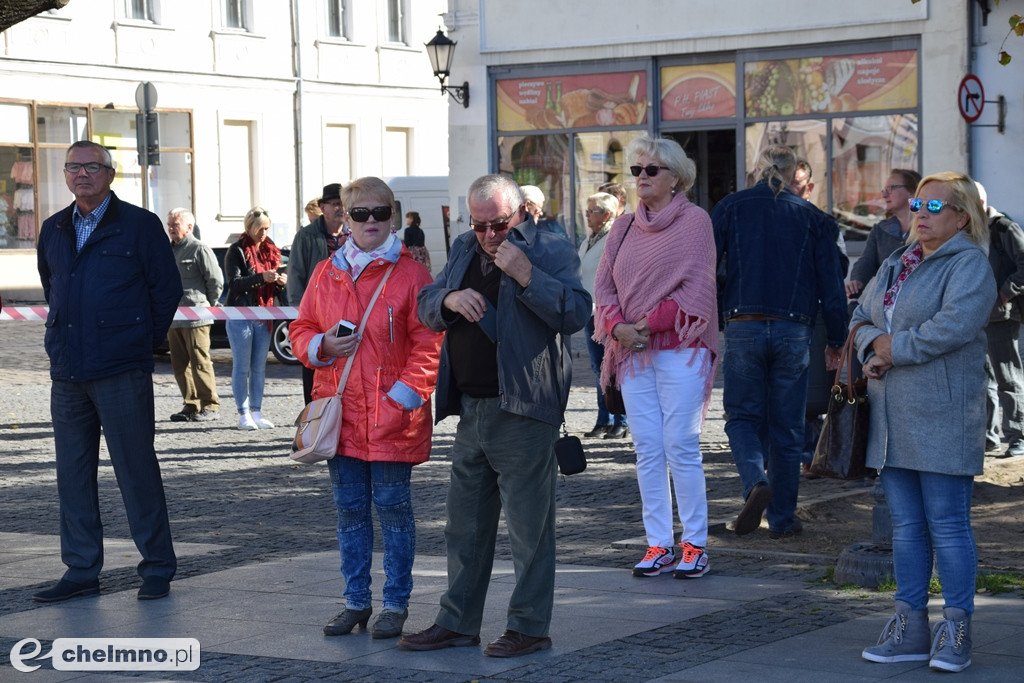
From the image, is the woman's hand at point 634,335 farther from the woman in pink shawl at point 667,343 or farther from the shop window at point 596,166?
the shop window at point 596,166

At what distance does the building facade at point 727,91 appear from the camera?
65.9 ft

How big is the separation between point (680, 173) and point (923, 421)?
2.18 meters

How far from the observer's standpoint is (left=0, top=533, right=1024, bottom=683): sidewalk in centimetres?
612

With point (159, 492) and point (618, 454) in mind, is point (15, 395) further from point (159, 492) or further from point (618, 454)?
point (159, 492)

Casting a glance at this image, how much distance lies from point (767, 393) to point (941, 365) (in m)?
2.59

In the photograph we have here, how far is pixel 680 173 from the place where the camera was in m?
7.90

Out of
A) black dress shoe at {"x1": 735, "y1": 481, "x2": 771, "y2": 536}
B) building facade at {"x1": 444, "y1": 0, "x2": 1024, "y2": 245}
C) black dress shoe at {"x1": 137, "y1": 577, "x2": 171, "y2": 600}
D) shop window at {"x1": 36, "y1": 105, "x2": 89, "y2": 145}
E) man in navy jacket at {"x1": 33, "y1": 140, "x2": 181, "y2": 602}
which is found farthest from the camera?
shop window at {"x1": 36, "y1": 105, "x2": 89, "y2": 145}

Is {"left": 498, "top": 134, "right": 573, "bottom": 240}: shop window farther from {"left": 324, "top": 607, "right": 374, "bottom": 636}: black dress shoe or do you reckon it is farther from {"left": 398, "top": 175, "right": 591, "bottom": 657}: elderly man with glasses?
{"left": 398, "top": 175, "right": 591, "bottom": 657}: elderly man with glasses

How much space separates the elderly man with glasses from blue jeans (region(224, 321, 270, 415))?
26.7 feet

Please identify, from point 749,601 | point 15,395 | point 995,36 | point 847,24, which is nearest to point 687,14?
point 847,24

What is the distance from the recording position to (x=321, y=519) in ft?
32.4

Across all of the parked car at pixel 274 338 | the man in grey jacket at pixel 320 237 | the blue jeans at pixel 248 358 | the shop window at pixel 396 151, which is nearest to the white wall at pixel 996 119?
the parked car at pixel 274 338

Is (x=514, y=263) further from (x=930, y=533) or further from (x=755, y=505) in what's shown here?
(x=755, y=505)

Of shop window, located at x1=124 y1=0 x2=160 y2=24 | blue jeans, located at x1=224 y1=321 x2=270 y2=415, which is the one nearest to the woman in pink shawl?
blue jeans, located at x1=224 y1=321 x2=270 y2=415
